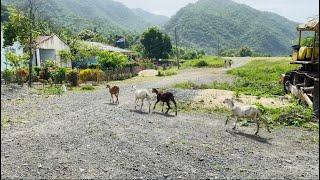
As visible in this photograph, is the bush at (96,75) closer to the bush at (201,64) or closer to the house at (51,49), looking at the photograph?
the house at (51,49)

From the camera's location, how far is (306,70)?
22.8m

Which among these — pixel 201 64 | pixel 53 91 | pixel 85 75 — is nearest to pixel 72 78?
pixel 85 75

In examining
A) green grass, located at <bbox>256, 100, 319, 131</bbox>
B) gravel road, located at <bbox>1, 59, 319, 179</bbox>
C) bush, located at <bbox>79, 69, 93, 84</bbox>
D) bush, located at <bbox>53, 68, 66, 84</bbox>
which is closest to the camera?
gravel road, located at <bbox>1, 59, 319, 179</bbox>

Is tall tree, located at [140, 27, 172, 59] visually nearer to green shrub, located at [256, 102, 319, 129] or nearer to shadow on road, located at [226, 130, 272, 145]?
green shrub, located at [256, 102, 319, 129]

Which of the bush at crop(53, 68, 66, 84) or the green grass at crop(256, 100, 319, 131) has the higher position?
the bush at crop(53, 68, 66, 84)

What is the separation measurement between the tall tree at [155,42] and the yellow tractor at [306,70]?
47.4m

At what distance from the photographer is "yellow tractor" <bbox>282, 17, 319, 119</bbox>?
19344mm

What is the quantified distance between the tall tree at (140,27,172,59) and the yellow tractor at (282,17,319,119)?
155 ft

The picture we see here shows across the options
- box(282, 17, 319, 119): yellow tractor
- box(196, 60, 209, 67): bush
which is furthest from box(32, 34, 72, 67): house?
box(282, 17, 319, 119): yellow tractor

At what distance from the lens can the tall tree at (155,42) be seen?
7169cm

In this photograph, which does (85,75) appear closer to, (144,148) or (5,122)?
(5,122)

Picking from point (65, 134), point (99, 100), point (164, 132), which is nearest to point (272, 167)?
point (164, 132)

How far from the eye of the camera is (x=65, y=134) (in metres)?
12.1

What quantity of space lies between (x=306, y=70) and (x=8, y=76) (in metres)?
19.6
